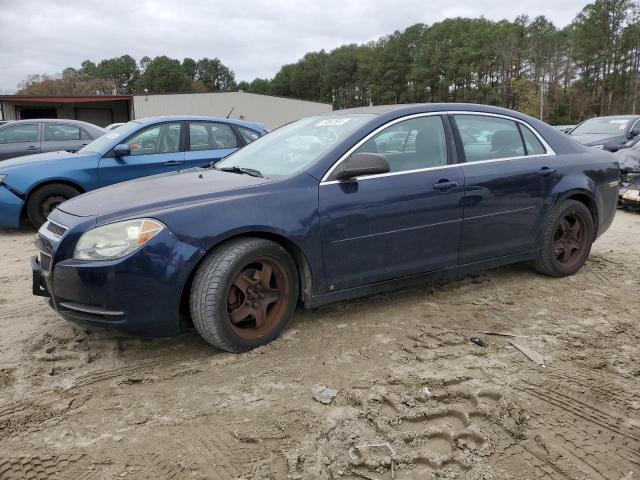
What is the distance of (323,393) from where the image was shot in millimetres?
2855

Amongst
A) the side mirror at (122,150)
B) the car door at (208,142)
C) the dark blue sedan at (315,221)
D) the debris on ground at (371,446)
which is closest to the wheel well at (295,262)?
the dark blue sedan at (315,221)

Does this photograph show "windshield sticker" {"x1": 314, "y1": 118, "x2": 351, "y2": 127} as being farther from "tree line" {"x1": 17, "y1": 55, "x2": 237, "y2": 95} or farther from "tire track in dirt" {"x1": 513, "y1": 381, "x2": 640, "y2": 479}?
"tree line" {"x1": 17, "y1": 55, "x2": 237, "y2": 95}

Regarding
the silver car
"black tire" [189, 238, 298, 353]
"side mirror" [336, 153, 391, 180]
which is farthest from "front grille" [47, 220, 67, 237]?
the silver car

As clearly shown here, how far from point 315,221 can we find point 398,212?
670 mm

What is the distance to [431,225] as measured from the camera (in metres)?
3.88

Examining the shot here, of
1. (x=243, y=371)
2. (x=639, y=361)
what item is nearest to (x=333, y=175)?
(x=243, y=371)

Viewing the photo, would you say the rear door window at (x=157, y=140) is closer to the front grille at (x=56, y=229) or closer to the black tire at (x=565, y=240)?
the front grille at (x=56, y=229)

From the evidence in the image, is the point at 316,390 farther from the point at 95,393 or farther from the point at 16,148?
the point at 16,148

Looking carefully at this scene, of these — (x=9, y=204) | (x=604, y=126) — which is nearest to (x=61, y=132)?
(x=9, y=204)

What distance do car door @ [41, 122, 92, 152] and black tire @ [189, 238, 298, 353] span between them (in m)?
7.75

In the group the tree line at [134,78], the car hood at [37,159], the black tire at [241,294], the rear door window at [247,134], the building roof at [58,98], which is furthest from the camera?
the tree line at [134,78]

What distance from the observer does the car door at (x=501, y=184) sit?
4.13 meters

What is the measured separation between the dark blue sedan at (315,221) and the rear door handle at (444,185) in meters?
0.01

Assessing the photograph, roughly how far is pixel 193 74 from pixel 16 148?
130 m
